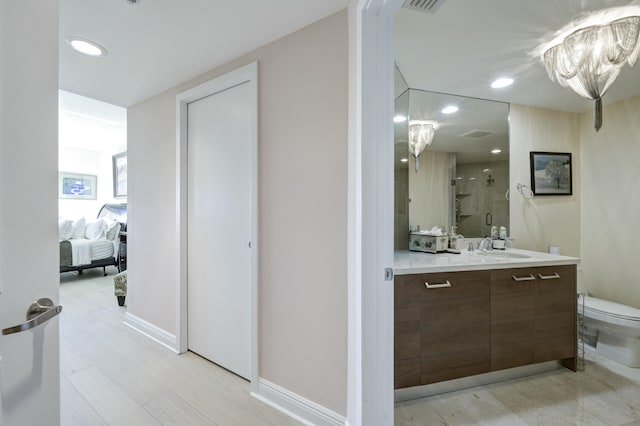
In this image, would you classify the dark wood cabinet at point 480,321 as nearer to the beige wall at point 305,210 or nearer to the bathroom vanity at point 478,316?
the bathroom vanity at point 478,316

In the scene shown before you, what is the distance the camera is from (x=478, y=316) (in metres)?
1.79

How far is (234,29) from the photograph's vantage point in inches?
62.6

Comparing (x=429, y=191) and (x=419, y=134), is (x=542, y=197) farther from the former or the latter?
(x=419, y=134)

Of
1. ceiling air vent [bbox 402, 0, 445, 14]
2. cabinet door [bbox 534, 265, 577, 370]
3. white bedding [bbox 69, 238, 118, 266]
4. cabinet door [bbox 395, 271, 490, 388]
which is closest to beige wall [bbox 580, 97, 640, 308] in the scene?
cabinet door [bbox 534, 265, 577, 370]

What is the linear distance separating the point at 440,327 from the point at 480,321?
31 centimetres

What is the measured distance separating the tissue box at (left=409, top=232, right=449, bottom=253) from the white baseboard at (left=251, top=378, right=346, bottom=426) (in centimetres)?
138

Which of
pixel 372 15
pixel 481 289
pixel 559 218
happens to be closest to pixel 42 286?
pixel 372 15

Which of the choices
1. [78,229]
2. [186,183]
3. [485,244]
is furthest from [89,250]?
[485,244]

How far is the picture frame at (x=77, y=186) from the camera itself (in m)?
5.81

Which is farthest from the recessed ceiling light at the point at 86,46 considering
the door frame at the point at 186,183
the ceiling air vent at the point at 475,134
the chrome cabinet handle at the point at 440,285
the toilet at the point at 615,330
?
the toilet at the point at 615,330

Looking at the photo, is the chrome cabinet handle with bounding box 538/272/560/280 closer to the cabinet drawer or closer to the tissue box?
the cabinet drawer

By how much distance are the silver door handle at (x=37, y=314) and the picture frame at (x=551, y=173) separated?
3451 mm

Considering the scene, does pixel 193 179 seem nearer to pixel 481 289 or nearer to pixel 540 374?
pixel 481 289

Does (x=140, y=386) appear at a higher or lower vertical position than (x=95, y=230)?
lower
